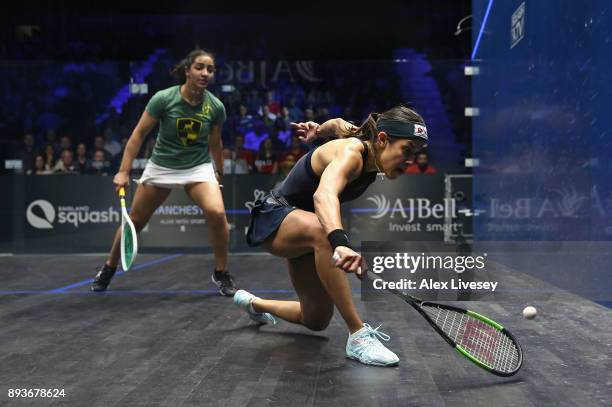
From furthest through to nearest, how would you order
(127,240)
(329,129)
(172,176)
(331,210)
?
1. (172,176)
2. (127,240)
3. (329,129)
4. (331,210)

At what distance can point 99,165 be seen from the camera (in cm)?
666

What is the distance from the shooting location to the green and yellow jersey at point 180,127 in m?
3.54

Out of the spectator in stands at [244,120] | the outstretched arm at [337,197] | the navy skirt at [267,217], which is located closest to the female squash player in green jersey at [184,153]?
the navy skirt at [267,217]

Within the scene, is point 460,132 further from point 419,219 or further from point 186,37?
point 186,37

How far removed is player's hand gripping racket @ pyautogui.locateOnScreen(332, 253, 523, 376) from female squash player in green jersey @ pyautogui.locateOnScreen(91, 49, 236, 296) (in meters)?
1.69

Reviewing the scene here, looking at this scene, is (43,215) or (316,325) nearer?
(316,325)

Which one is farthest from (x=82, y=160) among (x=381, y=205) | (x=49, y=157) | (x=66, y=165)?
(x=381, y=205)

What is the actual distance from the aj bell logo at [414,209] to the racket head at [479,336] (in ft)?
14.7

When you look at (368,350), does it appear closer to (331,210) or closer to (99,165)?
(331,210)

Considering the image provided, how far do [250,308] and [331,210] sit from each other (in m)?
0.92

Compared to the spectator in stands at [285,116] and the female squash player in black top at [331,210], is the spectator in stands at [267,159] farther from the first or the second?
the female squash player in black top at [331,210]

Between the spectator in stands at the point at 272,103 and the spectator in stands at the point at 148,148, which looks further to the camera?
the spectator in stands at the point at 272,103

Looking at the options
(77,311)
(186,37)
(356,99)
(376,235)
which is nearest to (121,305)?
(77,311)

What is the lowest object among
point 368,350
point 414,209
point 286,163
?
point 368,350
